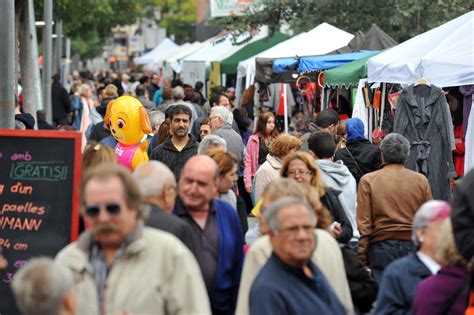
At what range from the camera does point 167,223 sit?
21.1 ft

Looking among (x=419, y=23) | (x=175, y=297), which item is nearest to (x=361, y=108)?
(x=419, y=23)

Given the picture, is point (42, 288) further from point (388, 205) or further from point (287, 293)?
point (388, 205)

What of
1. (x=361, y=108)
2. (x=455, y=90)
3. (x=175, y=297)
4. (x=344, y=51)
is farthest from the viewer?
(x=344, y=51)

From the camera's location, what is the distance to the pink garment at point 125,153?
1113 cm

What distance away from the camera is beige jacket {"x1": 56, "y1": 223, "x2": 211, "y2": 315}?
534cm

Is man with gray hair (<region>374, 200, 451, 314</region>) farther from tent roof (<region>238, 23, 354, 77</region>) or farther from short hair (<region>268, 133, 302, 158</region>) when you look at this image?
tent roof (<region>238, 23, 354, 77</region>)

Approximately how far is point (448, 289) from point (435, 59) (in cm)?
758

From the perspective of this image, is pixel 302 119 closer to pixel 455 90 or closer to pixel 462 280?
pixel 455 90

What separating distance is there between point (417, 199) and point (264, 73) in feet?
40.6

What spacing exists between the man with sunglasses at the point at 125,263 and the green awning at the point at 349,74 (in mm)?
11087

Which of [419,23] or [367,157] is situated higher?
[419,23]

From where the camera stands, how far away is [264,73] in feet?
71.7

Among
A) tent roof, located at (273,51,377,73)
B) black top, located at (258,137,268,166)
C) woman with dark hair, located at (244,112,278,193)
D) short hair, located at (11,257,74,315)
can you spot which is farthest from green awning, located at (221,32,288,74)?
short hair, located at (11,257,74,315)

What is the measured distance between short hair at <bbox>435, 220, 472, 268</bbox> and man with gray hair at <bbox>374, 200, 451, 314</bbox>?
0.88ft
